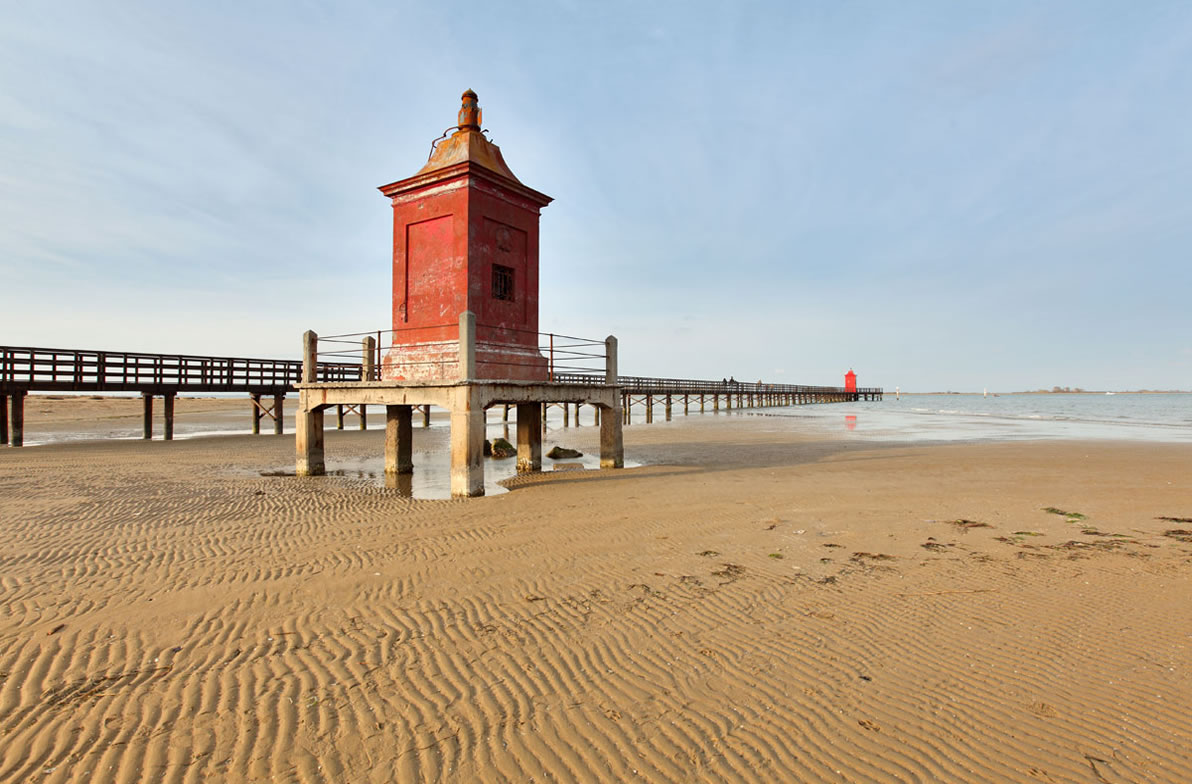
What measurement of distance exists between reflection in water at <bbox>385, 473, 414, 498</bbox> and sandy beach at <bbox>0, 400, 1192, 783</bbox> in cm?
205

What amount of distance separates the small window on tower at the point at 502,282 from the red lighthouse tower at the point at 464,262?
2cm

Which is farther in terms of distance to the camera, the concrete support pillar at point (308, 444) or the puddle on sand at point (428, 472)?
the concrete support pillar at point (308, 444)

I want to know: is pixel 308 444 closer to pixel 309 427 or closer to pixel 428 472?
pixel 309 427

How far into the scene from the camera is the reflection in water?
11.4 m

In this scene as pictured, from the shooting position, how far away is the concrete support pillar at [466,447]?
10547 mm

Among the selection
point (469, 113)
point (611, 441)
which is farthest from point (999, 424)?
point (469, 113)

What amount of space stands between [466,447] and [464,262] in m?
3.98

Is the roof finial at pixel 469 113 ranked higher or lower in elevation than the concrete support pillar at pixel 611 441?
higher

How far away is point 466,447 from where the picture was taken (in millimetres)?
10570

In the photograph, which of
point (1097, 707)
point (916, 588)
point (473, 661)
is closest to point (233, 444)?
point (473, 661)

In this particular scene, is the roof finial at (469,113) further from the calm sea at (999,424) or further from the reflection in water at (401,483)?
the calm sea at (999,424)

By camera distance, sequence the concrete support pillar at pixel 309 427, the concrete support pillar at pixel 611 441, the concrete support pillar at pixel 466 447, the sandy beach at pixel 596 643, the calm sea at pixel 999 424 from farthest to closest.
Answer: the calm sea at pixel 999 424 < the concrete support pillar at pixel 611 441 < the concrete support pillar at pixel 309 427 < the concrete support pillar at pixel 466 447 < the sandy beach at pixel 596 643

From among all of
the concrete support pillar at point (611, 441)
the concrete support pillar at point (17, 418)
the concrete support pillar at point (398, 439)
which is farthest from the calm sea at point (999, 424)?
the concrete support pillar at point (17, 418)

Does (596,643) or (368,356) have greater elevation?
(368,356)
